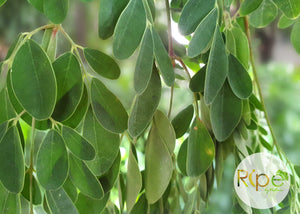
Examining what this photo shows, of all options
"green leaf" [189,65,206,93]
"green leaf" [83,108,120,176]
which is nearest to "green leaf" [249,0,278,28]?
"green leaf" [189,65,206,93]

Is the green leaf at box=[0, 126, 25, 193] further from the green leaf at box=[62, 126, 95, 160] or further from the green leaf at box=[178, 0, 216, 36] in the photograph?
the green leaf at box=[178, 0, 216, 36]

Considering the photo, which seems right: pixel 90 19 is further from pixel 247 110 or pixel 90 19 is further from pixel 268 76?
pixel 247 110

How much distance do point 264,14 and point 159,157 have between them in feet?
0.86

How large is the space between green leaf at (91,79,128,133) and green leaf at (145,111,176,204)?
40 mm

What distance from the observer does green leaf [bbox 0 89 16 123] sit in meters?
0.39

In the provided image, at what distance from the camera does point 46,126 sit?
40cm

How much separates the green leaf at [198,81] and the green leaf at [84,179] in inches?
5.3

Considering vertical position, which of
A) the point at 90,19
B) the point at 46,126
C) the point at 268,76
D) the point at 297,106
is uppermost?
the point at 90,19

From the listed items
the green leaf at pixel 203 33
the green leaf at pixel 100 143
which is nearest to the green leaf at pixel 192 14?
the green leaf at pixel 203 33

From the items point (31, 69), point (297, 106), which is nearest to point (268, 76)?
point (297, 106)

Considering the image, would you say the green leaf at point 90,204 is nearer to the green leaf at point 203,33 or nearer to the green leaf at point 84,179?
the green leaf at point 84,179

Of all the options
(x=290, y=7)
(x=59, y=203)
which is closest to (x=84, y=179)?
(x=59, y=203)

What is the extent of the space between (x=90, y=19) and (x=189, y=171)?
2241 millimetres

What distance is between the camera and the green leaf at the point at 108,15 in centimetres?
37
